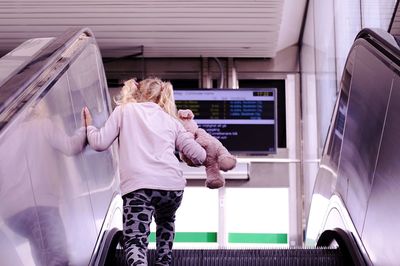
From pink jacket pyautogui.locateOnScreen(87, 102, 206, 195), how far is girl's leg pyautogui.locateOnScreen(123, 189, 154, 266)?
0.05 meters

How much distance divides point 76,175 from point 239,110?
6.18 m

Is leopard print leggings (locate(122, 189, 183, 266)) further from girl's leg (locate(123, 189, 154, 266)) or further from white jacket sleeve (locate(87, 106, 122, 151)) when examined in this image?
white jacket sleeve (locate(87, 106, 122, 151))

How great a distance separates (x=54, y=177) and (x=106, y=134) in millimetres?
869

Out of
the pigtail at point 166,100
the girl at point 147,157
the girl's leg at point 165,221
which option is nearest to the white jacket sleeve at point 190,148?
the girl at point 147,157

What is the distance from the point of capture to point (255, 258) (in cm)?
373

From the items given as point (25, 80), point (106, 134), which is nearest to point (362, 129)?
point (106, 134)

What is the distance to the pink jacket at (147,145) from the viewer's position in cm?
357

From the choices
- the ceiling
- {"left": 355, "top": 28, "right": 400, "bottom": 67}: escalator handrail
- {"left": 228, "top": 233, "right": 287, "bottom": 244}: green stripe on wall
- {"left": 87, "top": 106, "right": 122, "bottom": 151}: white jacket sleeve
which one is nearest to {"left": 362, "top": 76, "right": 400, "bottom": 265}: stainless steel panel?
{"left": 355, "top": 28, "right": 400, "bottom": 67}: escalator handrail

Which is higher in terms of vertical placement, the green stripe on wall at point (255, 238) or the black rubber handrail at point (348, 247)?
the green stripe on wall at point (255, 238)

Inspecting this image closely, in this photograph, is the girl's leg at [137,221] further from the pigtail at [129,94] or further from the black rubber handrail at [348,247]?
the black rubber handrail at [348,247]

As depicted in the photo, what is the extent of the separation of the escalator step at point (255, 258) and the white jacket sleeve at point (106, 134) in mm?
619

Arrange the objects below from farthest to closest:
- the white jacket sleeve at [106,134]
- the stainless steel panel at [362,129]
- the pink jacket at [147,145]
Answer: the white jacket sleeve at [106,134]
the pink jacket at [147,145]
the stainless steel panel at [362,129]

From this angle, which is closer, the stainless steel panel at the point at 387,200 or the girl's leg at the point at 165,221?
the stainless steel panel at the point at 387,200

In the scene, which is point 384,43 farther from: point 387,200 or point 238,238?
point 238,238
